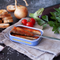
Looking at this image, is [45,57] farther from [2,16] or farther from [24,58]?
[2,16]

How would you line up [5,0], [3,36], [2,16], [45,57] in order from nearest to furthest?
[45,57]
[3,36]
[2,16]
[5,0]

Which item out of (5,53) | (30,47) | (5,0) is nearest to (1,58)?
(5,53)

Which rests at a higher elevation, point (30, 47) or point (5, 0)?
point (5, 0)

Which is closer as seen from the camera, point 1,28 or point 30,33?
point 30,33

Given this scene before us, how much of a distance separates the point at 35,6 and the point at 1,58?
81cm

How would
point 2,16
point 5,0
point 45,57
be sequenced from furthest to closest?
point 5,0
point 2,16
point 45,57

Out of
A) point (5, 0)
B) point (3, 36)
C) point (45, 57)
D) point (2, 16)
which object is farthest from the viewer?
point (5, 0)

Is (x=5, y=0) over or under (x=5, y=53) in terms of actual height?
over

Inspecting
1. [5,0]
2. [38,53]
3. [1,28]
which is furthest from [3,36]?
[5,0]

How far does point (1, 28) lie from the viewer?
628 millimetres

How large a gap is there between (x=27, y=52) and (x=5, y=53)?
0.10 meters

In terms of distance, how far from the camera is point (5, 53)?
0.43 meters

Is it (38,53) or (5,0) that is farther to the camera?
(5,0)

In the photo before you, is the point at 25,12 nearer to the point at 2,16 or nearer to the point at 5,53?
the point at 2,16
